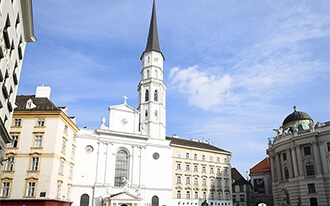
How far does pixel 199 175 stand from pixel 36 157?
3049 cm

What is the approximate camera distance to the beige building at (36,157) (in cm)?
3200

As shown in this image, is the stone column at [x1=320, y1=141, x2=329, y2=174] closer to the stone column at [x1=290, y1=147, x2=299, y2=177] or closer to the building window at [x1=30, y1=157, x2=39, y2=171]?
the stone column at [x1=290, y1=147, x2=299, y2=177]

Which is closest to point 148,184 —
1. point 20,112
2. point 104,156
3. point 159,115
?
point 104,156

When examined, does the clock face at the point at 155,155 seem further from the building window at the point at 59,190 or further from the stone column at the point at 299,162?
the stone column at the point at 299,162

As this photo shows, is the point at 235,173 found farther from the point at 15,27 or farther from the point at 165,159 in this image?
the point at 15,27

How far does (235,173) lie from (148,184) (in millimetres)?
33213

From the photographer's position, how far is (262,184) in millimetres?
69625

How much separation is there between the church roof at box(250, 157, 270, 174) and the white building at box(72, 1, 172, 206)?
31.7 metres

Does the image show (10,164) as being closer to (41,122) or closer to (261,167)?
(41,122)

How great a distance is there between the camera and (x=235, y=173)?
72.9 metres

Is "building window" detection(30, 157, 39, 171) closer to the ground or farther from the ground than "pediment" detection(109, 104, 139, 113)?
closer to the ground

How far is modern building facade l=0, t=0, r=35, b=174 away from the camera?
50.8ft

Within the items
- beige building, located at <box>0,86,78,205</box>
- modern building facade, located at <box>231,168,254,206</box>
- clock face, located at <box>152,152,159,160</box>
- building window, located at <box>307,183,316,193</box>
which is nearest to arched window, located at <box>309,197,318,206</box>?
building window, located at <box>307,183,316,193</box>

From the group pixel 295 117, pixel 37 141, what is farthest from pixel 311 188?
pixel 37 141
